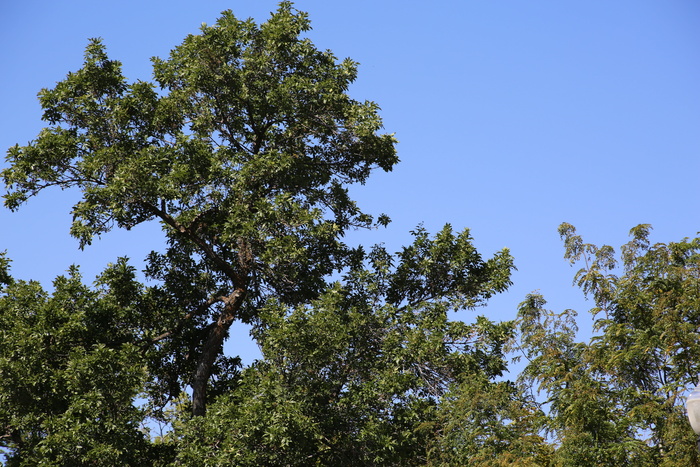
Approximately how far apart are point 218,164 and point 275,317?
4.07m

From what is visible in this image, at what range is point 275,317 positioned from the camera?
18188 millimetres

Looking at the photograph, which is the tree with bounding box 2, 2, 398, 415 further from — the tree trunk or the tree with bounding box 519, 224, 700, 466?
the tree with bounding box 519, 224, 700, 466

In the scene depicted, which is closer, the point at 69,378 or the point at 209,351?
the point at 69,378

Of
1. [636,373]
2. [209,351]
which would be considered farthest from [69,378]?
[636,373]

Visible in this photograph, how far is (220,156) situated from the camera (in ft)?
67.6

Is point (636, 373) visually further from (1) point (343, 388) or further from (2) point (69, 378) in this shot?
(2) point (69, 378)

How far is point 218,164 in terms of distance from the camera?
66.2 ft

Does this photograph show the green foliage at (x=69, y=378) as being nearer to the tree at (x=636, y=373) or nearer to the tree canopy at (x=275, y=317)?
the tree canopy at (x=275, y=317)

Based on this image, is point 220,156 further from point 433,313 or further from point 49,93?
point 433,313

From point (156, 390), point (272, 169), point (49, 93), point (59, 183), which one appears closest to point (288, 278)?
point (272, 169)

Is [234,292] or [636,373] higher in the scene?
[234,292]

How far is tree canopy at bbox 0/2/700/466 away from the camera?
17.0 m

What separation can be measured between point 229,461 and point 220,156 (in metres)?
7.03

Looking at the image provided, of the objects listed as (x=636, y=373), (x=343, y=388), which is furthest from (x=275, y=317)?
(x=636, y=373)
